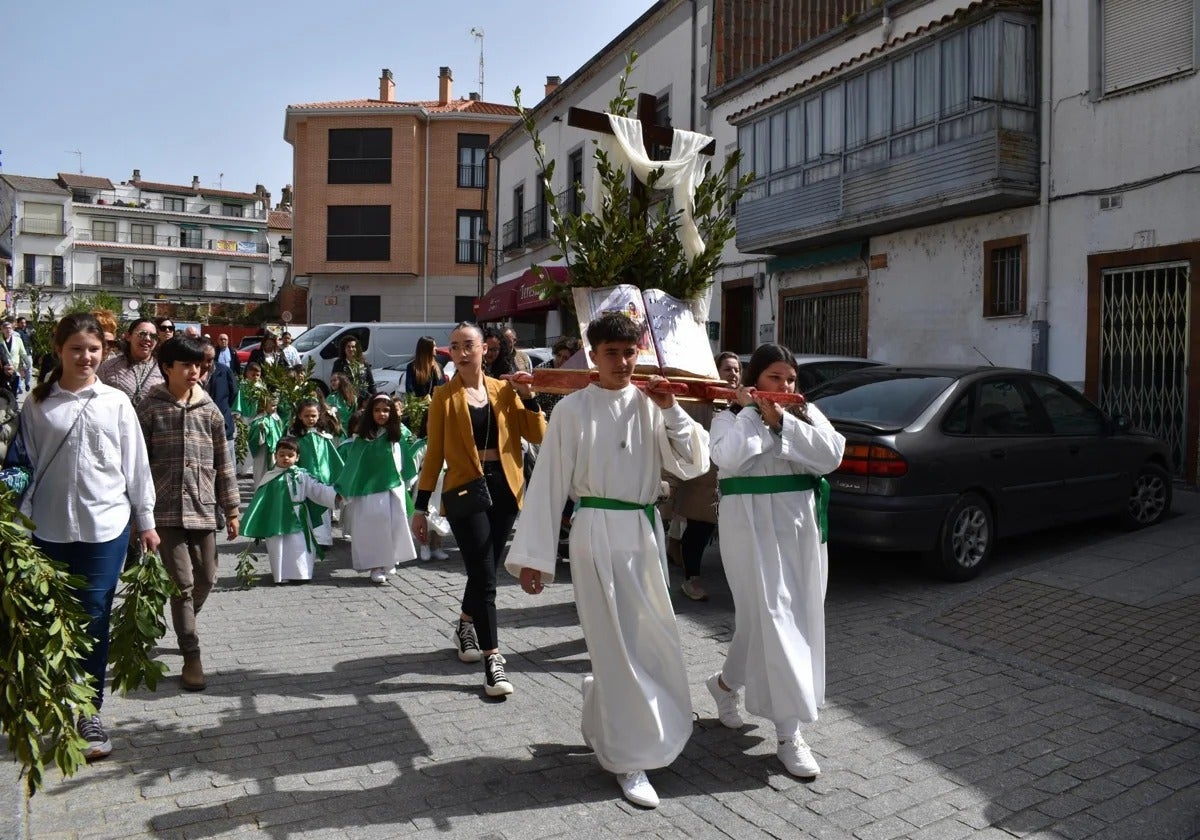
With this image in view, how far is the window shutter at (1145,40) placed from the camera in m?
12.6

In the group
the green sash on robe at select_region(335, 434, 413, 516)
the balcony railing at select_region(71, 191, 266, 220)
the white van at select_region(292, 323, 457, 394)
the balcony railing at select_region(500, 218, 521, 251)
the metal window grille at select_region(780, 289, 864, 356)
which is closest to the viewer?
the green sash on robe at select_region(335, 434, 413, 516)

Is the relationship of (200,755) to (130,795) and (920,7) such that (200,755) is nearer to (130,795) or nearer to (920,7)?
(130,795)

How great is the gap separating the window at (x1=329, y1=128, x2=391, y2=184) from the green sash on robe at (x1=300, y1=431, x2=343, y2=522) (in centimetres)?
3809

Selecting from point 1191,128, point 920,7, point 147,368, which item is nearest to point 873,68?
→ point 920,7

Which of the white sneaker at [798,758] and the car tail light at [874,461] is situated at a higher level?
the car tail light at [874,461]

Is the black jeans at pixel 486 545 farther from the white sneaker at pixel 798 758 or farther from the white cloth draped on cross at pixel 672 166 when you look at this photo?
the white sneaker at pixel 798 758

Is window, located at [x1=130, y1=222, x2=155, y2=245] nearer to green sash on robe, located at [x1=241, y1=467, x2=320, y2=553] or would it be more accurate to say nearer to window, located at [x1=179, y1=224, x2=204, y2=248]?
window, located at [x1=179, y1=224, x2=204, y2=248]

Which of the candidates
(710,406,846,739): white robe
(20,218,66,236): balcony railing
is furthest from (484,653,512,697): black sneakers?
(20,218,66,236): balcony railing

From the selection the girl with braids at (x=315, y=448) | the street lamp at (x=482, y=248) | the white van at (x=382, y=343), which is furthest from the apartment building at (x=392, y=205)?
the girl with braids at (x=315, y=448)

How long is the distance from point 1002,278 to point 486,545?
40.0ft

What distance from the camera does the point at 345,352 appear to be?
41.0 feet

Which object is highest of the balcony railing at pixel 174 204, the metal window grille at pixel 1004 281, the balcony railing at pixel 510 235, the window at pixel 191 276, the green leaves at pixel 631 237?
the balcony railing at pixel 174 204

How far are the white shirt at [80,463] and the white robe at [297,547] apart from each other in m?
3.54

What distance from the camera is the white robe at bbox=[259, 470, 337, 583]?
802cm
